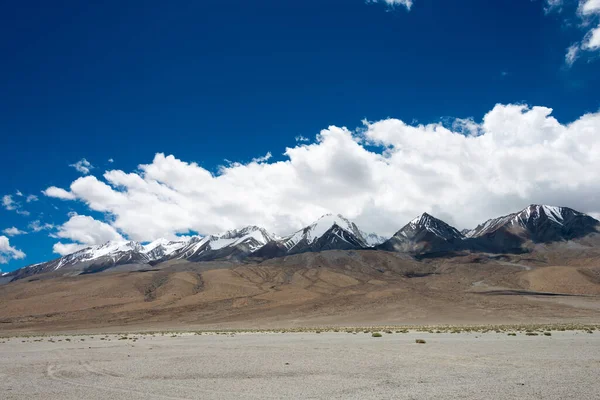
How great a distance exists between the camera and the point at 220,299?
11531cm

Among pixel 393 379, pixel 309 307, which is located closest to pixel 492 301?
pixel 309 307

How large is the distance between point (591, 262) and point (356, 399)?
20720 cm

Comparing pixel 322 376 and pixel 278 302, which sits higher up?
pixel 278 302

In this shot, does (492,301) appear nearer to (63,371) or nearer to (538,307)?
(538,307)

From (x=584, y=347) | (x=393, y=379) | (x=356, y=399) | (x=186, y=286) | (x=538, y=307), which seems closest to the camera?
(x=356, y=399)

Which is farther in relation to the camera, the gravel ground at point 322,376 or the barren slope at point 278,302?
the barren slope at point 278,302

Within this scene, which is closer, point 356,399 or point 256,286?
point 356,399

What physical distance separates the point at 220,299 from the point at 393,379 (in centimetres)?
10393

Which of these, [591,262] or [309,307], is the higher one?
[591,262]

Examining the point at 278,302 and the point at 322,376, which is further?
the point at 278,302

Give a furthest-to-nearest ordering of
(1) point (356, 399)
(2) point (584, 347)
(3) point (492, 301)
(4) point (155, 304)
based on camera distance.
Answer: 1. (4) point (155, 304)
2. (3) point (492, 301)
3. (2) point (584, 347)
4. (1) point (356, 399)

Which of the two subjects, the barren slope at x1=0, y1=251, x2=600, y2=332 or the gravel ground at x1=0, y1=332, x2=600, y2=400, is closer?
the gravel ground at x1=0, y1=332, x2=600, y2=400

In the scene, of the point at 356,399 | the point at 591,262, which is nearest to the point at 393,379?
the point at 356,399

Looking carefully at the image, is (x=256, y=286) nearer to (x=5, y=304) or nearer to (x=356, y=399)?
(x=5, y=304)
